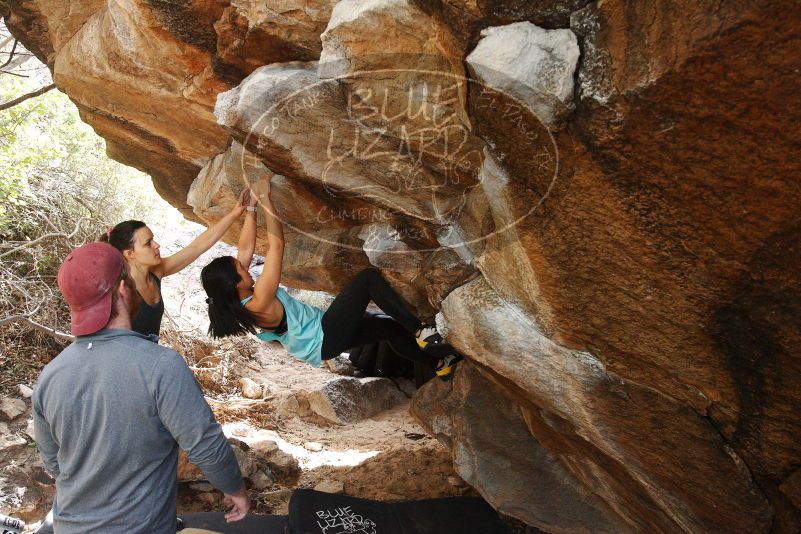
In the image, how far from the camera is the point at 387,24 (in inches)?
85.6

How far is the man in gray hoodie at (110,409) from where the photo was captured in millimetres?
1977

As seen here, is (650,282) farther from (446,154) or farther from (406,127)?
(406,127)

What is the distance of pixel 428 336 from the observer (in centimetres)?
354

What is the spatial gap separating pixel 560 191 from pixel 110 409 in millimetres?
1708

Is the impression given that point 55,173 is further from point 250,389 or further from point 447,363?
point 447,363

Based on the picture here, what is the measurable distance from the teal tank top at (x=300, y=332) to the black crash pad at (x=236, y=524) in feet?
3.14

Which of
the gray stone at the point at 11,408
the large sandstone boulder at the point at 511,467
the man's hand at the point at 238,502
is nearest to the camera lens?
the man's hand at the point at 238,502

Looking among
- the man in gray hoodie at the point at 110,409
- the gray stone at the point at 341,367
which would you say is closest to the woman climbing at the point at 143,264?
the man in gray hoodie at the point at 110,409

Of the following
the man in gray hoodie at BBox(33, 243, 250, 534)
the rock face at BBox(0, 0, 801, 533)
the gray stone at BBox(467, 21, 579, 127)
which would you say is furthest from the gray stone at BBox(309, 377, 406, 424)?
the gray stone at BBox(467, 21, 579, 127)

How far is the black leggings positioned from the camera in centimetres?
359

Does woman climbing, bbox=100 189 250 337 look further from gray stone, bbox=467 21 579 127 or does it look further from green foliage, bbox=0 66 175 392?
green foliage, bbox=0 66 175 392

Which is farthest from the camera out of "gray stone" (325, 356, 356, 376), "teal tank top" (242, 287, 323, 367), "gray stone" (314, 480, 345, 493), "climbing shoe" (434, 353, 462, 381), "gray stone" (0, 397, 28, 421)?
"gray stone" (325, 356, 356, 376)

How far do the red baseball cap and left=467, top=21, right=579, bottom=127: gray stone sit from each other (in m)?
1.43

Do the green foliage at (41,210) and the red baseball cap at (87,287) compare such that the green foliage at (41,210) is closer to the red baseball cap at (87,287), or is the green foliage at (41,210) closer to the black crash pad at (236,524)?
the black crash pad at (236,524)
